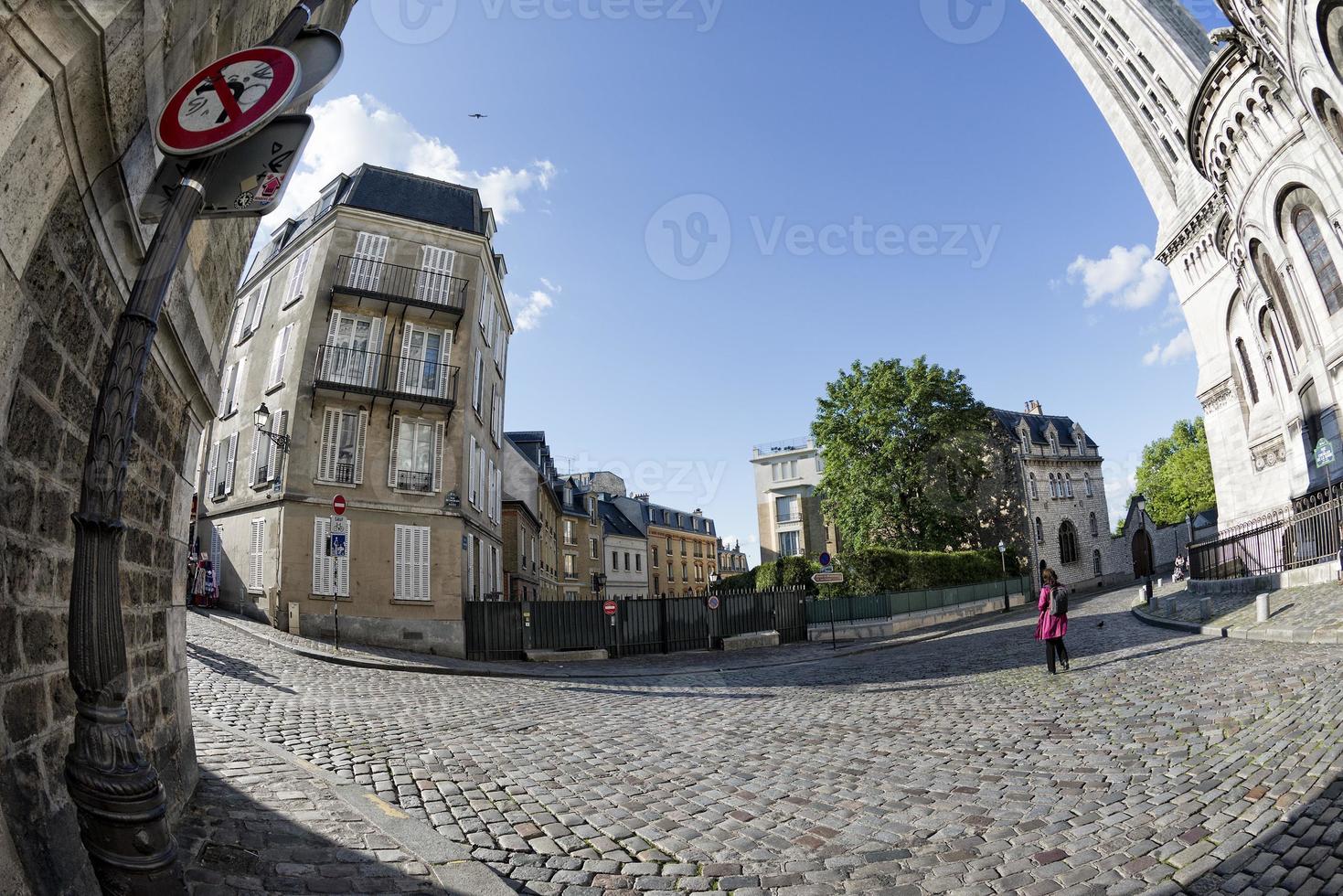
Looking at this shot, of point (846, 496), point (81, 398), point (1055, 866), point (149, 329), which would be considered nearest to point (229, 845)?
point (81, 398)

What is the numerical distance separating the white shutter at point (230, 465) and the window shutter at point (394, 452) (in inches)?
201

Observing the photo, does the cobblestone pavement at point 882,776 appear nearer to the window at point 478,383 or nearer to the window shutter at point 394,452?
the window shutter at point 394,452

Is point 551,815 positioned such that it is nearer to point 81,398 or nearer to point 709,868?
point 709,868

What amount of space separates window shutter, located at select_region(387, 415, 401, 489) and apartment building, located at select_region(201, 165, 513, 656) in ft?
0.12

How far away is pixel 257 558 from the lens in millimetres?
18312

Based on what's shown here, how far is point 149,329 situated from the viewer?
246cm

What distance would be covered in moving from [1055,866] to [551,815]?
2.96 m

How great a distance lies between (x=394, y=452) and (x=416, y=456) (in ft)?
2.03

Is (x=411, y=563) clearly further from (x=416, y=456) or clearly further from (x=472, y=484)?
(x=472, y=484)

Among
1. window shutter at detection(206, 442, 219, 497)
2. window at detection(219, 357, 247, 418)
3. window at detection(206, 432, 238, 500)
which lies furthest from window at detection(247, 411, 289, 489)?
window shutter at detection(206, 442, 219, 497)

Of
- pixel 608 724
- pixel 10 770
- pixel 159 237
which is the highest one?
pixel 159 237

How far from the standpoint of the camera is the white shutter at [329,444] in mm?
18688

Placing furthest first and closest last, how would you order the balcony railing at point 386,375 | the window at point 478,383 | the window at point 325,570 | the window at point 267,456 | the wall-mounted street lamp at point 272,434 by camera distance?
1. the window at point 478,383
2. the balcony railing at point 386,375
3. the window at point 267,456
4. the window at point 325,570
5. the wall-mounted street lamp at point 272,434

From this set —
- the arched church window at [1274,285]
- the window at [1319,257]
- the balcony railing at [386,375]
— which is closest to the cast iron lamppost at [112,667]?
the balcony railing at [386,375]
